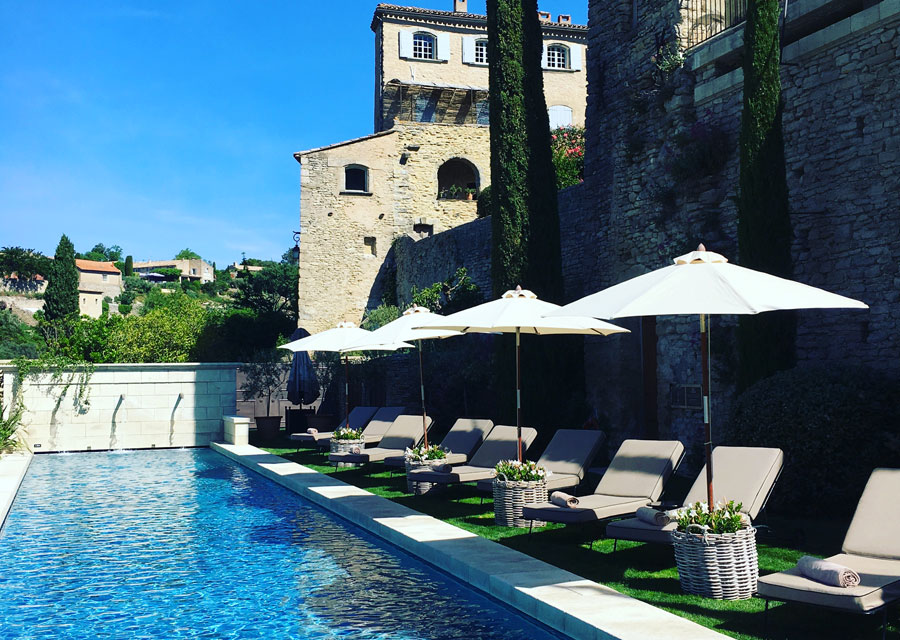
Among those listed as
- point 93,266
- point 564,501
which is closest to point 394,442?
point 564,501

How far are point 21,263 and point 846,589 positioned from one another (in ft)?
235

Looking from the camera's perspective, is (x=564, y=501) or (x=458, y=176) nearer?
(x=564, y=501)

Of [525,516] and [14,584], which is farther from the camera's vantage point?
[525,516]

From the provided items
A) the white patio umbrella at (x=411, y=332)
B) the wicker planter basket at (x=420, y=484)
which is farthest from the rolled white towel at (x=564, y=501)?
the white patio umbrella at (x=411, y=332)

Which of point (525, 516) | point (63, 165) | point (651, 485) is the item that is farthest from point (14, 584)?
point (63, 165)

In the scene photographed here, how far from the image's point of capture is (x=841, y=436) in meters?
8.02

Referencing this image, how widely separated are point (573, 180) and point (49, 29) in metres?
16.6

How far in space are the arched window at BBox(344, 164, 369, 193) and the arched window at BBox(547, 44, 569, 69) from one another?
1187 centimetres

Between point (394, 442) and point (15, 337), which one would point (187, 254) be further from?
point (394, 442)

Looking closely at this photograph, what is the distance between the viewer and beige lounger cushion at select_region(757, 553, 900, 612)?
13.7 feet

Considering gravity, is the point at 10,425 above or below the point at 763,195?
below

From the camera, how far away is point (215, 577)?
22.1 feet

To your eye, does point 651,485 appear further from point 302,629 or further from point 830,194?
point 830,194

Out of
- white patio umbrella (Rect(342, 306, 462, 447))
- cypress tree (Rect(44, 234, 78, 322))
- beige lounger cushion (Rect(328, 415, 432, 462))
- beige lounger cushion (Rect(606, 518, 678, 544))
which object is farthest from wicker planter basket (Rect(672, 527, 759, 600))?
cypress tree (Rect(44, 234, 78, 322))
